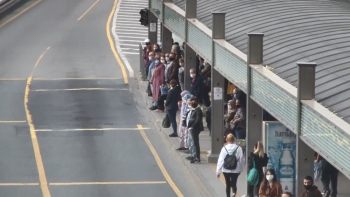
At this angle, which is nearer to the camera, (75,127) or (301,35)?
(301,35)

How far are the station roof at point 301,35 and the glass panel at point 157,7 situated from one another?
2.85 meters

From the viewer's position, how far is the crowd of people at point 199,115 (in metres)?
17.4

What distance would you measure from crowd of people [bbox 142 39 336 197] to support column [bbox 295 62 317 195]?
342mm

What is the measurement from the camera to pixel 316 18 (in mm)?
22938

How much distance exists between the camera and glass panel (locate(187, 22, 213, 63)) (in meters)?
23.1

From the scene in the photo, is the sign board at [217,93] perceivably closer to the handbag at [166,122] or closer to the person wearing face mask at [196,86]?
the handbag at [166,122]

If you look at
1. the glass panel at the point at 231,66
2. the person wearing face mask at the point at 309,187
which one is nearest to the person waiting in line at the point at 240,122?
the glass panel at the point at 231,66

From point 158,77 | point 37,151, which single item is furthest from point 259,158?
point 158,77

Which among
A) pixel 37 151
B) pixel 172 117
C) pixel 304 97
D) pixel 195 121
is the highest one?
pixel 304 97

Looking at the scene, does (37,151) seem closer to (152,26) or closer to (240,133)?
(240,133)

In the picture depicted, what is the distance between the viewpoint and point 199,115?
22.1 m

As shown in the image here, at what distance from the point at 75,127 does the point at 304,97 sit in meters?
13.7

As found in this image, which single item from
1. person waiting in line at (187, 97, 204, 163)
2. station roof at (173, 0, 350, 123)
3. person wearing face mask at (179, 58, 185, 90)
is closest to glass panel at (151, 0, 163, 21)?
station roof at (173, 0, 350, 123)

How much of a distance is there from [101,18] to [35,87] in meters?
20.6
